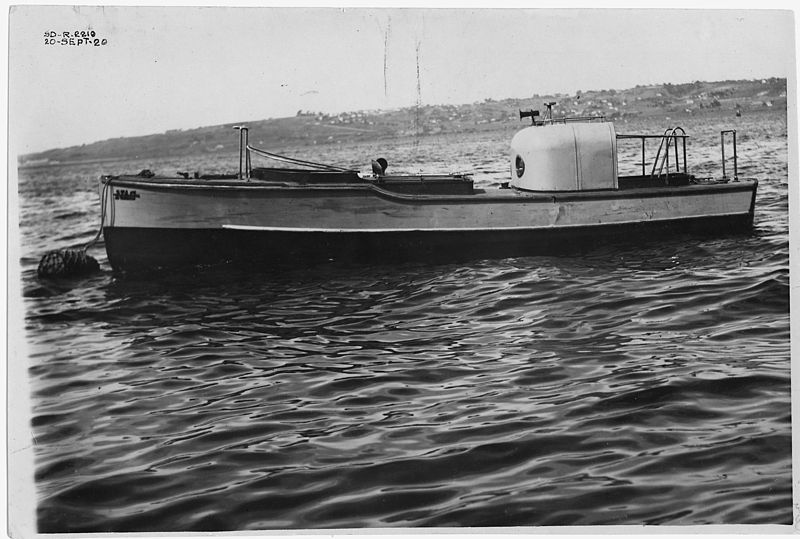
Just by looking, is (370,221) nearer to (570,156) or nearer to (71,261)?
(570,156)

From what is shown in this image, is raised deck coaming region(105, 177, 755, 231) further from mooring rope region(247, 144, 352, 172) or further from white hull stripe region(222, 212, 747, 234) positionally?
mooring rope region(247, 144, 352, 172)

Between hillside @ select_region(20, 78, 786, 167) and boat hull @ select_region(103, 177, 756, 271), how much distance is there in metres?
0.83

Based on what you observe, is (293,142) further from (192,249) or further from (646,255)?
A: (646,255)

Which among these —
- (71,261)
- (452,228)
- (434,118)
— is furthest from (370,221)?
(71,261)

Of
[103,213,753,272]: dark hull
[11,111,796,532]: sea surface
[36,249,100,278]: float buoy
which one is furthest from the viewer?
[103,213,753,272]: dark hull

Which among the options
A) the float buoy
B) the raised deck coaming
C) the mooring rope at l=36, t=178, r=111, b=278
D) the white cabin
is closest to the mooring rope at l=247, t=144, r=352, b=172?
the raised deck coaming

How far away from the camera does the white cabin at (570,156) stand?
13016 millimetres

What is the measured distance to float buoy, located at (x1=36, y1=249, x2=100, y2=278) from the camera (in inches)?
396

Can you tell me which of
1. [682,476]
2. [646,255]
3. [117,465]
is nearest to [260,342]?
[117,465]

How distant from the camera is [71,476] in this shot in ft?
25.4

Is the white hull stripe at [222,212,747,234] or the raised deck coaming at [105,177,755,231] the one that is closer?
the raised deck coaming at [105,177,755,231]

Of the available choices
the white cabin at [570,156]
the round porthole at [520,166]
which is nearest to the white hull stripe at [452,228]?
the white cabin at [570,156]

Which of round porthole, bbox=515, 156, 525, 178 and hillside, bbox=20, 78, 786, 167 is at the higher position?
hillside, bbox=20, 78, 786, 167

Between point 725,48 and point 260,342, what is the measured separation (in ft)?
18.8
